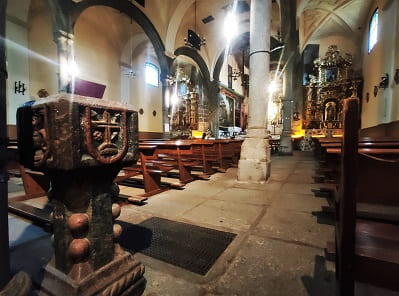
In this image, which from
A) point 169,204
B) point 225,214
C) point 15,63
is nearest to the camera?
point 225,214

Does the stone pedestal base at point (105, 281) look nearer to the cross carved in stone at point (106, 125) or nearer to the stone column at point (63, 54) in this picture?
the cross carved in stone at point (106, 125)

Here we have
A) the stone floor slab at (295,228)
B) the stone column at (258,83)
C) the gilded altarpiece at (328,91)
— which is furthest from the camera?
the gilded altarpiece at (328,91)

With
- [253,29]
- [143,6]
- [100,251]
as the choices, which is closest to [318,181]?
[253,29]

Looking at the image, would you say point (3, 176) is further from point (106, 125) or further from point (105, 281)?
point (105, 281)

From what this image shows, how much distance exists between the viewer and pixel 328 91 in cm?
1473

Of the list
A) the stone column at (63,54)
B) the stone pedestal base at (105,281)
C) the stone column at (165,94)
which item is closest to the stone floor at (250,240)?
the stone pedestal base at (105,281)

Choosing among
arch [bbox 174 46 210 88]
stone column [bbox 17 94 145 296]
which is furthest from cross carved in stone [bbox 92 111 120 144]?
arch [bbox 174 46 210 88]

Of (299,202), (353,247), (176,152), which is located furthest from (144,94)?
(353,247)

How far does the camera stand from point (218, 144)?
5.39 m

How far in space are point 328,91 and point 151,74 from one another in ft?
39.2

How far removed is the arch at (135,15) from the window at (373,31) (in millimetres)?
→ 10442

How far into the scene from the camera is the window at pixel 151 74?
43.9ft

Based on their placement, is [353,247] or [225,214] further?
[225,214]

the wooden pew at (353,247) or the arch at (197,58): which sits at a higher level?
the arch at (197,58)
